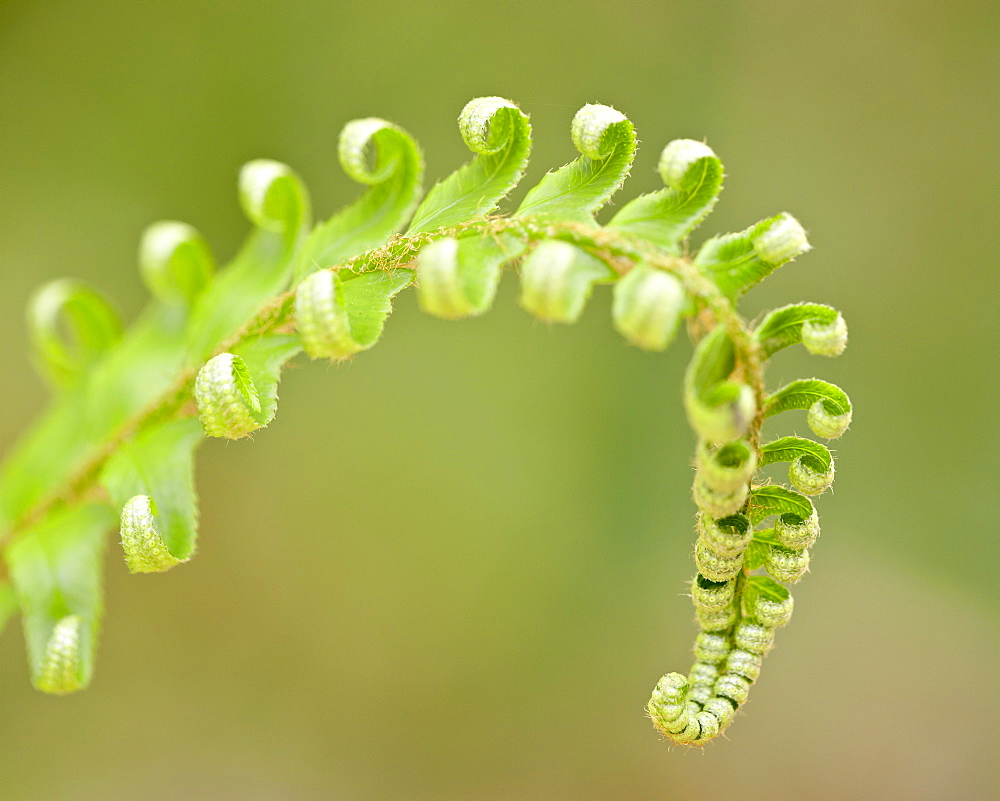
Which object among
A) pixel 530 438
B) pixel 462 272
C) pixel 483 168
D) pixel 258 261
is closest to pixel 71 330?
pixel 258 261

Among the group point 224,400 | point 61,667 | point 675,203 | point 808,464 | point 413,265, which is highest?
point 675,203

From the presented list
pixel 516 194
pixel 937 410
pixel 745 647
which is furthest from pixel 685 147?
pixel 937 410

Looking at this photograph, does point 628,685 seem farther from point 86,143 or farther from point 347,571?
point 86,143

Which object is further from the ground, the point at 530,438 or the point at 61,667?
the point at 530,438

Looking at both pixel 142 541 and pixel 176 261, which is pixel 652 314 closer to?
pixel 142 541

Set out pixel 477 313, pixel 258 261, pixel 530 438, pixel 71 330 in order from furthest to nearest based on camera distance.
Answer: pixel 530 438
pixel 71 330
pixel 258 261
pixel 477 313

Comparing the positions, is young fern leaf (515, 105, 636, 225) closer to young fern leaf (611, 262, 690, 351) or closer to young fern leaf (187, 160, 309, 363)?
young fern leaf (611, 262, 690, 351)
